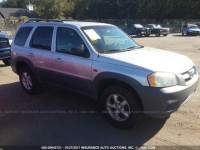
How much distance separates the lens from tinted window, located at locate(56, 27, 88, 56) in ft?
14.2

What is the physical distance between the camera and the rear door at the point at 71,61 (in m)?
4.29

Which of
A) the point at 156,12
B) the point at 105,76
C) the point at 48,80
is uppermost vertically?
the point at 156,12

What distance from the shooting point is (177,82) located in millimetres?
3617

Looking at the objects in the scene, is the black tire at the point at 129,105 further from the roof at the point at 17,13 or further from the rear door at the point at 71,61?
the roof at the point at 17,13

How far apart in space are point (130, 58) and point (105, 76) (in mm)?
541

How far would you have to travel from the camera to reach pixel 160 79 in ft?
11.5

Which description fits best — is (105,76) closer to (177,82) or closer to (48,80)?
(177,82)

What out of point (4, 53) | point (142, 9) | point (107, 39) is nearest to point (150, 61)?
point (107, 39)

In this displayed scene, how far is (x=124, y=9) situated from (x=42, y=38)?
56.9 metres

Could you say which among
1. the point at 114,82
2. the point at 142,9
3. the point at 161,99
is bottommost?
the point at 161,99

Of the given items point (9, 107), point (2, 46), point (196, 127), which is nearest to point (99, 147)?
point (196, 127)

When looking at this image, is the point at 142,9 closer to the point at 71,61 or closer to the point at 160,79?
the point at 71,61

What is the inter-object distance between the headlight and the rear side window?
11.7 feet

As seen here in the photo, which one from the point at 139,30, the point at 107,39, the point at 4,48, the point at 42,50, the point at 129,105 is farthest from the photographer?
the point at 139,30
